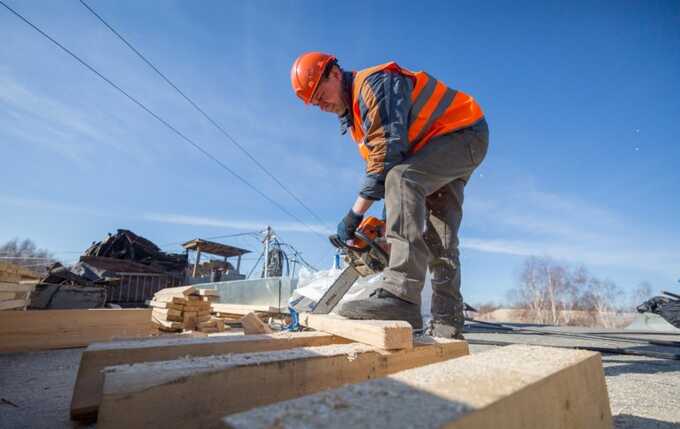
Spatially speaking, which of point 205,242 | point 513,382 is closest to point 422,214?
point 513,382

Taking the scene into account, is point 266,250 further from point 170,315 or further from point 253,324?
point 253,324

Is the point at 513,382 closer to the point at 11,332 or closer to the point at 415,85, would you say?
the point at 415,85

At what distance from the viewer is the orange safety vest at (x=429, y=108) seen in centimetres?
201

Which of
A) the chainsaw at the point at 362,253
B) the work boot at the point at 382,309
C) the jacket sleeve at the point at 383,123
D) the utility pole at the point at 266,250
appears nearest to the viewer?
the work boot at the point at 382,309

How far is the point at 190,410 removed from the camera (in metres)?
0.71

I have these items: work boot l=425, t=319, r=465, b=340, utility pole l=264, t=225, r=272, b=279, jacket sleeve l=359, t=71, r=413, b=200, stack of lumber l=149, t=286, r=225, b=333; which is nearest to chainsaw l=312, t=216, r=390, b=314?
jacket sleeve l=359, t=71, r=413, b=200

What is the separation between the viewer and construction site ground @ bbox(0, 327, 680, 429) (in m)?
1.13

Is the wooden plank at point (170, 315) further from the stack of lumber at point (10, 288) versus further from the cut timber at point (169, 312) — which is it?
the stack of lumber at point (10, 288)

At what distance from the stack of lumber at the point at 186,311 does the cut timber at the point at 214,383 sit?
3657mm

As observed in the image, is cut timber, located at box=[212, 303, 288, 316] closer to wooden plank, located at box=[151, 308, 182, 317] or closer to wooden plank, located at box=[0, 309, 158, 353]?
wooden plank, located at box=[151, 308, 182, 317]

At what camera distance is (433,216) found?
253cm

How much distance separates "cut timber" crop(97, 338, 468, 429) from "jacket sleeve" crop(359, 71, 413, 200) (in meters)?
1.12

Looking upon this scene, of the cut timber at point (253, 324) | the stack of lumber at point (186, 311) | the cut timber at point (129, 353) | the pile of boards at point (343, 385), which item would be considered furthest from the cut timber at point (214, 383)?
the stack of lumber at point (186, 311)

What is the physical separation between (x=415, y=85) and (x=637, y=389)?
2.01 m
